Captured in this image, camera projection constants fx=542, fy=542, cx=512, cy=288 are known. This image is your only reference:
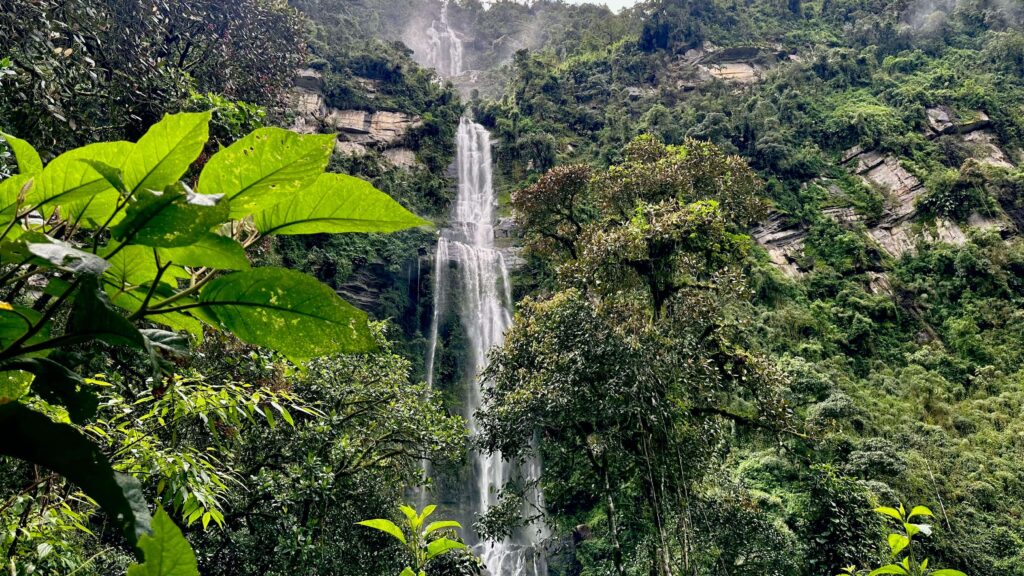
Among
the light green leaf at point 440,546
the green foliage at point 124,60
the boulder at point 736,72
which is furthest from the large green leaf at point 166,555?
the boulder at point 736,72

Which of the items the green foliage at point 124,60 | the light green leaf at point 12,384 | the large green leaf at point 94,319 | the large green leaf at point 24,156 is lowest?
the light green leaf at point 12,384

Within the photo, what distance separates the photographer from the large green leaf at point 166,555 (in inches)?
13.1

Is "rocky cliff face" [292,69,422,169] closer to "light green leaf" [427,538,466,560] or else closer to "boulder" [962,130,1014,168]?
"boulder" [962,130,1014,168]

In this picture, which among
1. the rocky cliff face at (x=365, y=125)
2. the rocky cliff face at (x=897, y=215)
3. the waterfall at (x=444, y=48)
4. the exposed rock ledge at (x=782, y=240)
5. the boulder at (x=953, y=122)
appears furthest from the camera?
the waterfall at (x=444, y=48)

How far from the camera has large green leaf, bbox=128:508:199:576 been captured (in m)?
0.33

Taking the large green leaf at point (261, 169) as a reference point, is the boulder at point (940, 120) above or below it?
above

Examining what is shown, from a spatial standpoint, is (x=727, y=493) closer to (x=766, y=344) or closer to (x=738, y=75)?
(x=766, y=344)

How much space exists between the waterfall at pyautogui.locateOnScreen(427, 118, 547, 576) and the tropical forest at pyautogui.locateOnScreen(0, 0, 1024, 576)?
110mm

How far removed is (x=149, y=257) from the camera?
15.7 inches

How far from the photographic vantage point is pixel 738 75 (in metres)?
25.8

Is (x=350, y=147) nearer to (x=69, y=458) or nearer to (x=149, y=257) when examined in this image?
(x=149, y=257)

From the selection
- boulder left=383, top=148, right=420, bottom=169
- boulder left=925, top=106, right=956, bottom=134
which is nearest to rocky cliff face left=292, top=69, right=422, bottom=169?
boulder left=383, top=148, right=420, bottom=169

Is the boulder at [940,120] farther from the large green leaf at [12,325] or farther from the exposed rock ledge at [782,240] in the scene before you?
the large green leaf at [12,325]

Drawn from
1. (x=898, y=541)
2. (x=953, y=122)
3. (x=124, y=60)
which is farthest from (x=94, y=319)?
(x=953, y=122)
